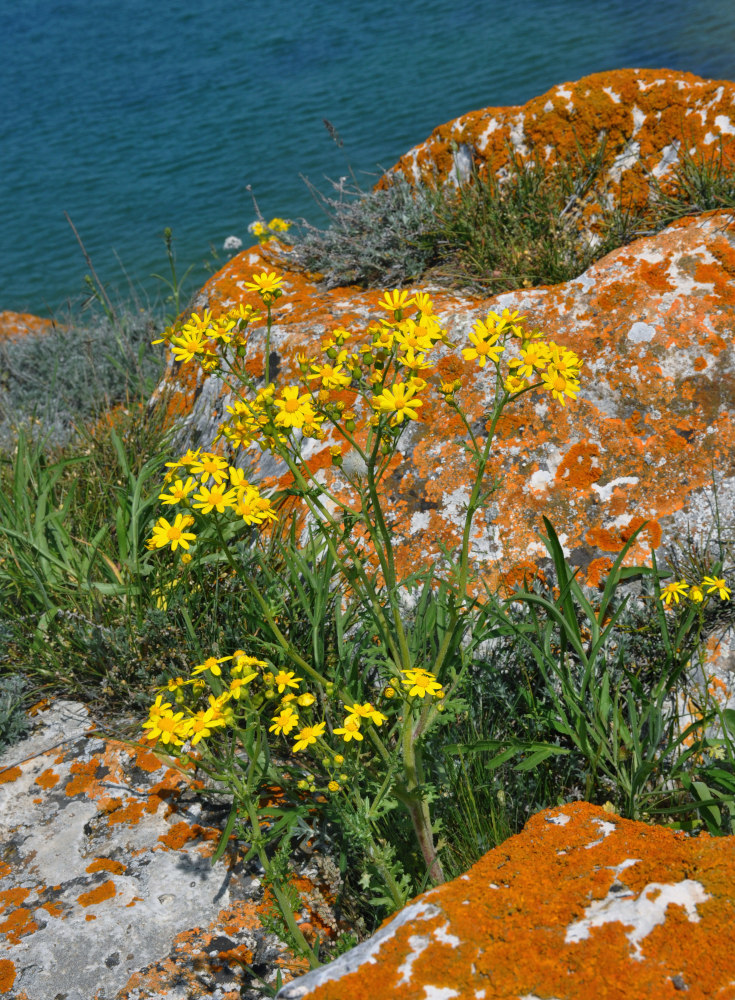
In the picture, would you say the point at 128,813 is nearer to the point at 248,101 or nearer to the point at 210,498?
the point at 210,498

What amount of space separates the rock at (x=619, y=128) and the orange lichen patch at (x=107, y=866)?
453 cm

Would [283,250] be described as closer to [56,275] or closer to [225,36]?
[56,275]

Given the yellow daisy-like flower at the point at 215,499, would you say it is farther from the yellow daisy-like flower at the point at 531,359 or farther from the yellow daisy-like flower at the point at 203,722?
the yellow daisy-like flower at the point at 531,359

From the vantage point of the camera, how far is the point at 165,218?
1418cm

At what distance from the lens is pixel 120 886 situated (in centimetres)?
230

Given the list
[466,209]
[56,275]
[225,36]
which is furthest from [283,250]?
[225,36]

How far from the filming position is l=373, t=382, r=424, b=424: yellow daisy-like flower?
200cm

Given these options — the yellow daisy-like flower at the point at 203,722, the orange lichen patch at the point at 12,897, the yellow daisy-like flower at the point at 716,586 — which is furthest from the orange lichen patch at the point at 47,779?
the yellow daisy-like flower at the point at 716,586

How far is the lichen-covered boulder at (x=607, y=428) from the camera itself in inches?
121

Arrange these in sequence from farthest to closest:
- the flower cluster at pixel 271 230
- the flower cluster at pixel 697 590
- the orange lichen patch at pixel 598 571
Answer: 1. the flower cluster at pixel 271 230
2. the orange lichen patch at pixel 598 571
3. the flower cluster at pixel 697 590

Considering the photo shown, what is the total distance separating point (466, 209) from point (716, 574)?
10.7 ft

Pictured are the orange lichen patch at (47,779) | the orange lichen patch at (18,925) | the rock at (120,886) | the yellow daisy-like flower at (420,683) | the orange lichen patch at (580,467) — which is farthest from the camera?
the orange lichen patch at (580,467)

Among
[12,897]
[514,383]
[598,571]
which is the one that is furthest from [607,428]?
[12,897]

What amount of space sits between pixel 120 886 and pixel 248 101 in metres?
19.3
